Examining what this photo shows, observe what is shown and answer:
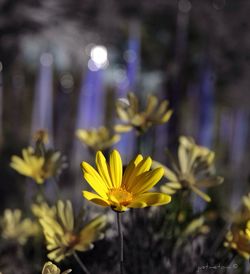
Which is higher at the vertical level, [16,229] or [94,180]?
[94,180]

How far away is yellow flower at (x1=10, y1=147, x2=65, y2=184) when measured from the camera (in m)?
0.99

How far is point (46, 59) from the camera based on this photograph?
526 centimetres

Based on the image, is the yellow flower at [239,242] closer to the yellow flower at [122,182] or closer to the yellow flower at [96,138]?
the yellow flower at [122,182]

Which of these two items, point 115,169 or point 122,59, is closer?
point 115,169

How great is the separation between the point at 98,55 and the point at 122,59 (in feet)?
3.54

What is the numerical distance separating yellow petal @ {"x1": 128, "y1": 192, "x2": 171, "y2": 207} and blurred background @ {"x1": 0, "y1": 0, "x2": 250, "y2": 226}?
1707mm

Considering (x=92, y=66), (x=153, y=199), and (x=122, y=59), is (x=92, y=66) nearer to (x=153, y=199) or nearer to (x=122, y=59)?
(x=122, y=59)

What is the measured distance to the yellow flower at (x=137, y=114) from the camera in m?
1.06

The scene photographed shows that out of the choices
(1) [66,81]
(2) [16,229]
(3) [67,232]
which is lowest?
(1) [66,81]

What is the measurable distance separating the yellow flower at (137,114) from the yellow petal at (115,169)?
1.18 feet

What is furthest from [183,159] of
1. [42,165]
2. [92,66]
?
[92,66]

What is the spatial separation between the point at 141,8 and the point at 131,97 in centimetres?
364

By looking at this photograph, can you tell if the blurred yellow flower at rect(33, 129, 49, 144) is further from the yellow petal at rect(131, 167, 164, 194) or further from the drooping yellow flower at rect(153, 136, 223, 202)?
the yellow petal at rect(131, 167, 164, 194)

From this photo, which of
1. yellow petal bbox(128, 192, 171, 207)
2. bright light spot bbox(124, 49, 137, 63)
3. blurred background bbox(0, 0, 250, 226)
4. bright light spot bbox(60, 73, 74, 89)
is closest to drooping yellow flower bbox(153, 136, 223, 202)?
yellow petal bbox(128, 192, 171, 207)
